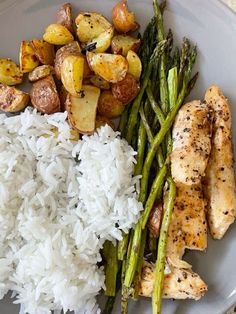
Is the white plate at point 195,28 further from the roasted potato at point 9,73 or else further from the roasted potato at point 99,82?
the roasted potato at point 99,82

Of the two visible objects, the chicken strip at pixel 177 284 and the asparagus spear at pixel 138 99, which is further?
the asparagus spear at pixel 138 99

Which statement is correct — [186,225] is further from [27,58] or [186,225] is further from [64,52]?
[27,58]

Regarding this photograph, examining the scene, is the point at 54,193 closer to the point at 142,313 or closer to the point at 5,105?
the point at 5,105

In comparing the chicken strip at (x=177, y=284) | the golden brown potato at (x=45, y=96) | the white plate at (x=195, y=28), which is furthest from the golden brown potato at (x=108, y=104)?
the chicken strip at (x=177, y=284)

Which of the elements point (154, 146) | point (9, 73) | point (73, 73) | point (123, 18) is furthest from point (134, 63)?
point (9, 73)

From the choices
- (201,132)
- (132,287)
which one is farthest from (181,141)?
(132,287)

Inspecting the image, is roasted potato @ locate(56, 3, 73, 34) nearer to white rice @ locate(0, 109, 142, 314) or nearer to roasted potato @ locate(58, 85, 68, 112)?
roasted potato @ locate(58, 85, 68, 112)

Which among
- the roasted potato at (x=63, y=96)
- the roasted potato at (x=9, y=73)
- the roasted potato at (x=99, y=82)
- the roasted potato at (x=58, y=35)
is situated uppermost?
the roasted potato at (x=58, y=35)

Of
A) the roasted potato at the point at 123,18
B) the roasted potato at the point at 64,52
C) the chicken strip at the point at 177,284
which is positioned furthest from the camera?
the roasted potato at the point at 123,18
